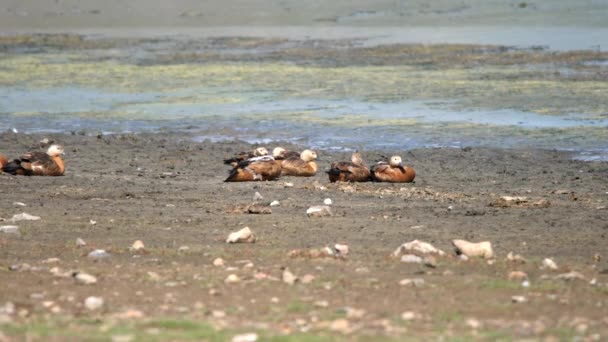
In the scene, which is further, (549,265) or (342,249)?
(342,249)

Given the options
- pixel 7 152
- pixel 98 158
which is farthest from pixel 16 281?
pixel 7 152

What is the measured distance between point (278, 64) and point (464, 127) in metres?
13.5

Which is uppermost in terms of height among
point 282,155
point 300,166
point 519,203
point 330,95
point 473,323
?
point 330,95

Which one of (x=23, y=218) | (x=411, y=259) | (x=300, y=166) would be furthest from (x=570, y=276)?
(x=300, y=166)

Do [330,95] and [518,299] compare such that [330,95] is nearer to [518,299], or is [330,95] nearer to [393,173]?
[393,173]

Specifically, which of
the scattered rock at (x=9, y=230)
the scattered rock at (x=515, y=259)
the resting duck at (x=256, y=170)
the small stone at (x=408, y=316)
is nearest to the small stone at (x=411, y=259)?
the scattered rock at (x=515, y=259)

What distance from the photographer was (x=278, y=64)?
3303 centimetres

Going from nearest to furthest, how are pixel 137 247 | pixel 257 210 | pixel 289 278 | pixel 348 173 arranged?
pixel 289 278 → pixel 137 247 → pixel 257 210 → pixel 348 173

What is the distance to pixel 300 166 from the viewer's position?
51.2 feet

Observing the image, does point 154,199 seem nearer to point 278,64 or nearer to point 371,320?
point 371,320

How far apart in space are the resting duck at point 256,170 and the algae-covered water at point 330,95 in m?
3.91

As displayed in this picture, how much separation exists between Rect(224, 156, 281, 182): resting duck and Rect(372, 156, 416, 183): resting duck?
1.29 meters

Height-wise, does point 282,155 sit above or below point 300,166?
above

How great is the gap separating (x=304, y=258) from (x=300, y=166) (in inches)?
258
